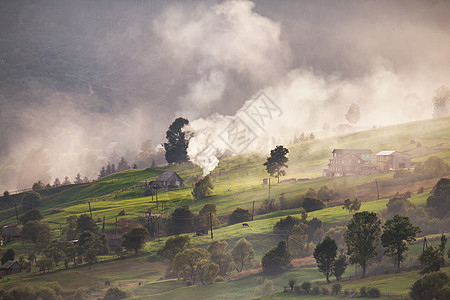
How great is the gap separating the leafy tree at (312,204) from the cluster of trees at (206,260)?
88.1 ft

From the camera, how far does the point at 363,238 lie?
7006 centimetres

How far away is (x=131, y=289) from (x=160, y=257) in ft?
54.0

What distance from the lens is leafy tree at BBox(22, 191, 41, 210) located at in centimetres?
15650

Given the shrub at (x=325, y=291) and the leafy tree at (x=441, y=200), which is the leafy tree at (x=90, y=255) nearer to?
the shrub at (x=325, y=291)

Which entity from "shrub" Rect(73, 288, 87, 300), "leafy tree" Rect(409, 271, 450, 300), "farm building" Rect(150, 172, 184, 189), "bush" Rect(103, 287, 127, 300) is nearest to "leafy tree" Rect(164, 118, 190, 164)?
"farm building" Rect(150, 172, 184, 189)

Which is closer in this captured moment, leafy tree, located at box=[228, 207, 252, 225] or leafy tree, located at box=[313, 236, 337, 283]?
leafy tree, located at box=[313, 236, 337, 283]

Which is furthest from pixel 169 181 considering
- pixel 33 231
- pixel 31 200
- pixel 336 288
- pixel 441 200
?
pixel 336 288

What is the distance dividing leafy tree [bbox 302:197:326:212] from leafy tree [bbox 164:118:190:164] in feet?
326

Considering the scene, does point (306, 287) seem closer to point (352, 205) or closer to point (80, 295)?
point (352, 205)

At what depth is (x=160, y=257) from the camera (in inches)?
3516

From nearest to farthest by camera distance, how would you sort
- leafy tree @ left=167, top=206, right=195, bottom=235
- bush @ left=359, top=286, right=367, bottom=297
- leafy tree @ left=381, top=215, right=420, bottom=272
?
1. bush @ left=359, top=286, right=367, bottom=297
2. leafy tree @ left=381, top=215, right=420, bottom=272
3. leafy tree @ left=167, top=206, right=195, bottom=235

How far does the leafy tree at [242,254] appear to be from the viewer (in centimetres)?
8056

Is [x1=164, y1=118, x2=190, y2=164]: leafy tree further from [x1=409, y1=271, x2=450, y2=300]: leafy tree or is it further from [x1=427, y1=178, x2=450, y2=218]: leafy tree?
[x1=409, y1=271, x2=450, y2=300]: leafy tree

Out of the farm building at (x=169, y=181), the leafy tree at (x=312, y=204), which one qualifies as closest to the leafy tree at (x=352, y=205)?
the leafy tree at (x=312, y=204)
